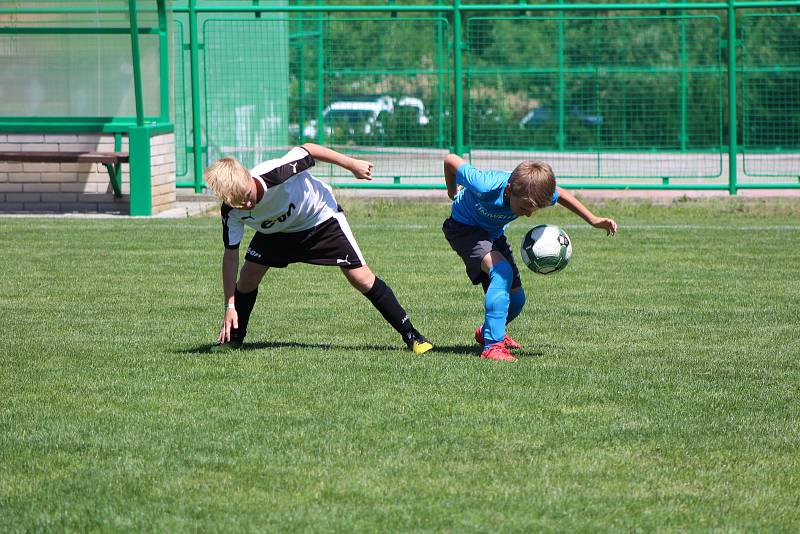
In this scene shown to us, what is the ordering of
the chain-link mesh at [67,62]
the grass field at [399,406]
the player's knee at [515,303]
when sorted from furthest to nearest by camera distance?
the chain-link mesh at [67,62] < the player's knee at [515,303] < the grass field at [399,406]

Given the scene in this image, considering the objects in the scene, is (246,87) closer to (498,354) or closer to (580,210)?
(580,210)

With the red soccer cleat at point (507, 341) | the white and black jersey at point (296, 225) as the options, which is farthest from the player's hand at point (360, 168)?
the red soccer cleat at point (507, 341)

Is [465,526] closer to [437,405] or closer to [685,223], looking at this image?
[437,405]

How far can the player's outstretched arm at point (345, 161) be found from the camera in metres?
6.47

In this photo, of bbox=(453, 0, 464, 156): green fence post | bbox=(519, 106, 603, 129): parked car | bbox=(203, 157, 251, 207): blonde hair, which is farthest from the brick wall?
bbox=(203, 157, 251, 207): blonde hair

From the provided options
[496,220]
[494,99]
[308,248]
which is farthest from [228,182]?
[494,99]

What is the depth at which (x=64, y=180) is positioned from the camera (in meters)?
15.4

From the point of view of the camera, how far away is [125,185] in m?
15.4

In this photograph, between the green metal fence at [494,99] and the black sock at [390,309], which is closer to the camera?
the black sock at [390,309]

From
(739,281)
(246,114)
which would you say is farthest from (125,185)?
(739,281)

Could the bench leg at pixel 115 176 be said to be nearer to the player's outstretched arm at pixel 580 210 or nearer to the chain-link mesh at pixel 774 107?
the chain-link mesh at pixel 774 107

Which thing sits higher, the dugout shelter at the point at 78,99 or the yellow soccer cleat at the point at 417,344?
the dugout shelter at the point at 78,99

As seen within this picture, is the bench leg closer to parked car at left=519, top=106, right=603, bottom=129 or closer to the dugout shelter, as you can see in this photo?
the dugout shelter

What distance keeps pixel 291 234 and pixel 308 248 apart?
0.42ft
